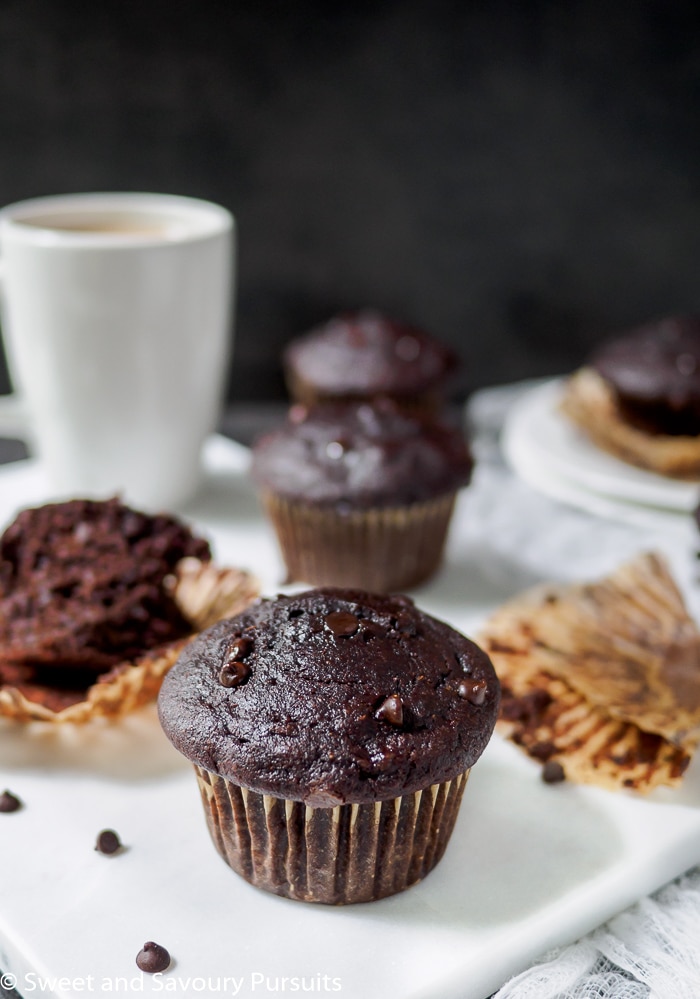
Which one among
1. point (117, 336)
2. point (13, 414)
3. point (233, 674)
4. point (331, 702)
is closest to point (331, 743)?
point (331, 702)

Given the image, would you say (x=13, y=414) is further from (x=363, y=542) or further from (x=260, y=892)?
(x=260, y=892)

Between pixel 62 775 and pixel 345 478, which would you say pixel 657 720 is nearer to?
pixel 345 478

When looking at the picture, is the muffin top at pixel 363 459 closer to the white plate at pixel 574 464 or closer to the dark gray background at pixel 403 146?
the white plate at pixel 574 464

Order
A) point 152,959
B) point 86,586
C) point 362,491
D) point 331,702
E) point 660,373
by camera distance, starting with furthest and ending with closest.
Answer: point 660,373 → point 362,491 → point 86,586 → point 331,702 → point 152,959

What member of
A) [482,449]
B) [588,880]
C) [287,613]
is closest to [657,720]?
[588,880]

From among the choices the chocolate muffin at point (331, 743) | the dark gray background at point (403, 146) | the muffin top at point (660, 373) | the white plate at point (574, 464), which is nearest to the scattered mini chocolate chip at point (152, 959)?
the chocolate muffin at point (331, 743)

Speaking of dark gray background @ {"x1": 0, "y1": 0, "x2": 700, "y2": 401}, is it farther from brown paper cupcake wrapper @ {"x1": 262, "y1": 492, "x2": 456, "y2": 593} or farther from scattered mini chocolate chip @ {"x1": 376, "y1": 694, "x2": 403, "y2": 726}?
scattered mini chocolate chip @ {"x1": 376, "y1": 694, "x2": 403, "y2": 726}
